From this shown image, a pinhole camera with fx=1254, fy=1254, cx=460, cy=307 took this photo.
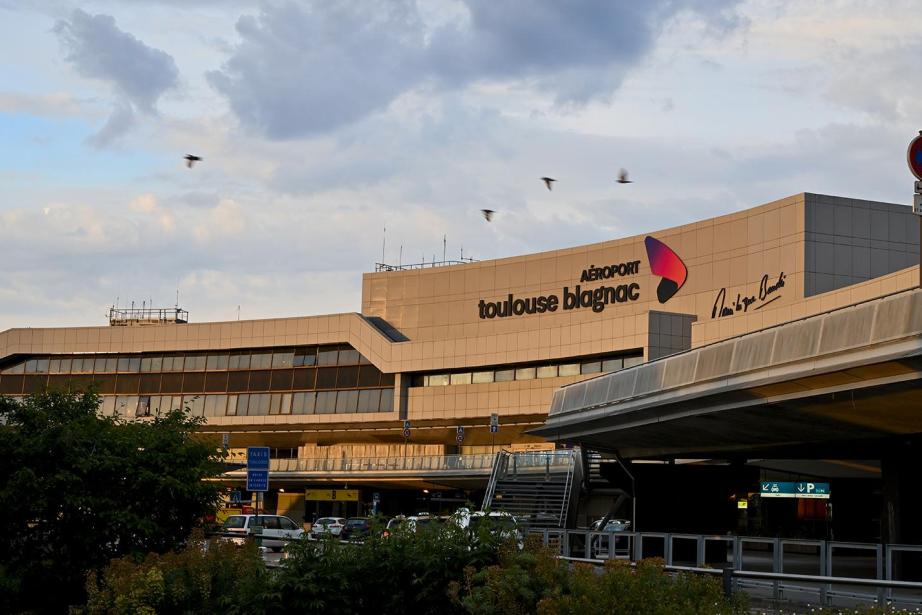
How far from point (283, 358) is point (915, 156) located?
250 ft

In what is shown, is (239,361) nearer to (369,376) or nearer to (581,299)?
(369,376)

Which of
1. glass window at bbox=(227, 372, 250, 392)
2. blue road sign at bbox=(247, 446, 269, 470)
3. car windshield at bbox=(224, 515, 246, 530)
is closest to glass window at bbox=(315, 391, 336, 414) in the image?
glass window at bbox=(227, 372, 250, 392)

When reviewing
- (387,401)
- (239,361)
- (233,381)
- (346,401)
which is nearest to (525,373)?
(387,401)

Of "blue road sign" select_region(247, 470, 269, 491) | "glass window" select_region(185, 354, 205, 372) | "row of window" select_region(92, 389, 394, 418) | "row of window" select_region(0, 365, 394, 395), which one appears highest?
"glass window" select_region(185, 354, 205, 372)

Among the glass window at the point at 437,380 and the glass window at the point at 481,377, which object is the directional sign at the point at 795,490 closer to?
the glass window at the point at 481,377

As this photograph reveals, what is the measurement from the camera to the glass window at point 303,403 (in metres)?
90.4

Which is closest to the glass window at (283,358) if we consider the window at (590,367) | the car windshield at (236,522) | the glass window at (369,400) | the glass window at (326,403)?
the glass window at (326,403)

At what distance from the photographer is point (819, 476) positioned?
55188mm

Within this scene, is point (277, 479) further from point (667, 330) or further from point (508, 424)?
point (667, 330)

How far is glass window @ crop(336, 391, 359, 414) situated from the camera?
88.7 meters

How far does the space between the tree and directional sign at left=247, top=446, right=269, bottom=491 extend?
930 cm

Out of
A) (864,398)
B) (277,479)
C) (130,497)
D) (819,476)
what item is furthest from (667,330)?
(130,497)

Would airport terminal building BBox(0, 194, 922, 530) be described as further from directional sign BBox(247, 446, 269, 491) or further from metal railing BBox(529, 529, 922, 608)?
directional sign BBox(247, 446, 269, 491)

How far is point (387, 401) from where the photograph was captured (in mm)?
87562
